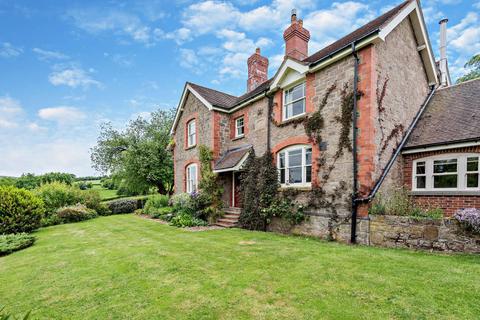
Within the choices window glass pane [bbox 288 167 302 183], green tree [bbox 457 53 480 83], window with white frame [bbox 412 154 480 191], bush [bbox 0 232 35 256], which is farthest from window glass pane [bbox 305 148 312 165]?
green tree [bbox 457 53 480 83]

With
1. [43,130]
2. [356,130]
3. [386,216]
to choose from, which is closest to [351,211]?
[386,216]

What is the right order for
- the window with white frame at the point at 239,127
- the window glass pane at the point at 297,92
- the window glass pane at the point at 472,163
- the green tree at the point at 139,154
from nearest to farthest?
the window glass pane at the point at 472,163, the window glass pane at the point at 297,92, the window with white frame at the point at 239,127, the green tree at the point at 139,154

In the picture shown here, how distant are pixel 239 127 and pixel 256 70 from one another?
16.9ft

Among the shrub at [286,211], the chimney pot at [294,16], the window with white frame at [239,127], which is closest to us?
the shrub at [286,211]

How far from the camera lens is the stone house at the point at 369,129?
766cm

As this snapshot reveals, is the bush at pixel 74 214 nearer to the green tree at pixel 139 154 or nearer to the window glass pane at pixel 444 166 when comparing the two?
the green tree at pixel 139 154

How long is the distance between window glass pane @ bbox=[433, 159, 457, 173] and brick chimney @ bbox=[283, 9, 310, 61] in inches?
319

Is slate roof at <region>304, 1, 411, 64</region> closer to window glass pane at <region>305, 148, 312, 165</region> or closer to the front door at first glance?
window glass pane at <region>305, 148, 312, 165</region>

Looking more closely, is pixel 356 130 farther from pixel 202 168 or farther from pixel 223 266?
pixel 202 168

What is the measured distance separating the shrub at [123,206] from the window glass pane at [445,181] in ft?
71.9

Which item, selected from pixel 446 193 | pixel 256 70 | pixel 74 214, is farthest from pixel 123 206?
pixel 446 193

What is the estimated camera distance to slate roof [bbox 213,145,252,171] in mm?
12033

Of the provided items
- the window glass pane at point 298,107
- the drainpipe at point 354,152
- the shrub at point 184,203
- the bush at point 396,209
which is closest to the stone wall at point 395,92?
the bush at point 396,209

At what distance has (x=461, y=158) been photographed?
7.76 metres
